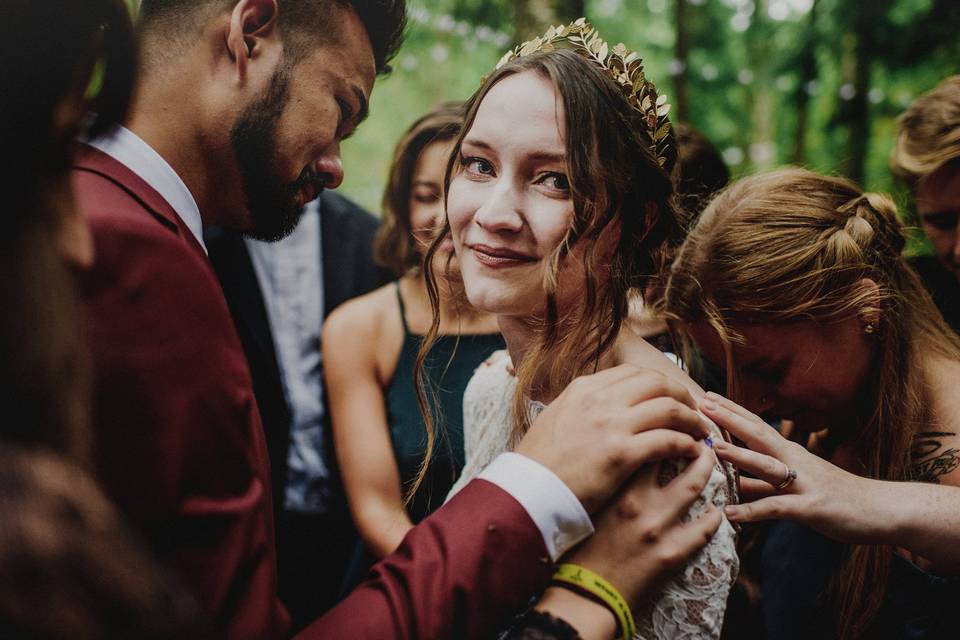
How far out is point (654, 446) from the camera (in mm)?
1243

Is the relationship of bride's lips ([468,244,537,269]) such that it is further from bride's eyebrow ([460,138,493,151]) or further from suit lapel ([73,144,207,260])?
suit lapel ([73,144,207,260])

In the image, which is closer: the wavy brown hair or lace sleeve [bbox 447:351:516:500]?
the wavy brown hair

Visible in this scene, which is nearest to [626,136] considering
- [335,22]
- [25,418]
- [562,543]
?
[335,22]

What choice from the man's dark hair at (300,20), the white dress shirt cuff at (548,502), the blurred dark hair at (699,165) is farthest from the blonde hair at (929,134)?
the white dress shirt cuff at (548,502)

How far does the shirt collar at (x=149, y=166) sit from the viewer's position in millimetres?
1309

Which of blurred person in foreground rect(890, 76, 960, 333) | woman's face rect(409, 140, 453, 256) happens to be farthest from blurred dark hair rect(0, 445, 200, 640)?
blurred person in foreground rect(890, 76, 960, 333)

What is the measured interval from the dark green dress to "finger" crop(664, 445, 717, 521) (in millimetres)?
1211

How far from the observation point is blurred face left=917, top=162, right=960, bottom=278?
8.20 ft

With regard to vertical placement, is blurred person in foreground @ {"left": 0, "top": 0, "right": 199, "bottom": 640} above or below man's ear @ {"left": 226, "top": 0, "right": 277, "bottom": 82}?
below

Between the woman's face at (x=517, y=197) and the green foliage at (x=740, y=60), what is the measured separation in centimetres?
211

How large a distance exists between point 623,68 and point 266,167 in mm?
821

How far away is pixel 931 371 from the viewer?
6.08 feet

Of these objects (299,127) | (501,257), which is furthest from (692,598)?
(299,127)

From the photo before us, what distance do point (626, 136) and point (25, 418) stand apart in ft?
4.12
